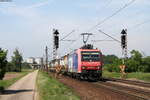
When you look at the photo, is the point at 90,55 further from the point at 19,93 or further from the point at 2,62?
the point at 2,62

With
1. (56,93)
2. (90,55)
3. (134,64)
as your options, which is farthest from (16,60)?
(56,93)

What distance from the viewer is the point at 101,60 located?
31.6 m

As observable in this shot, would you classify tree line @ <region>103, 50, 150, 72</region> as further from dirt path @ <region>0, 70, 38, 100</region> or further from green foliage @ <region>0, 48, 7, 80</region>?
green foliage @ <region>0, 48, 7, 80</region>

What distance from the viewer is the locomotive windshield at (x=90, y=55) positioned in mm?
31500

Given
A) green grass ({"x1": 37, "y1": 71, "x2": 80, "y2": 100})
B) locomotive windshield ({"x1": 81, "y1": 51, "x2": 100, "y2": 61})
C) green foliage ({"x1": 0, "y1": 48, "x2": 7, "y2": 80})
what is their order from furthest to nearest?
1. locomotive windshield ({"x1": 81, "y1": 51, "x2": 100, "y2": 61})
2. green foliage ({"x1": 0, "y1": 48, "x2": 7, "y2": 80})
3. green grass ({"x1": 37, "y1": 71, "x2": 80, "y2": 100})

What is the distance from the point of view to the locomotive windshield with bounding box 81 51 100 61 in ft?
103

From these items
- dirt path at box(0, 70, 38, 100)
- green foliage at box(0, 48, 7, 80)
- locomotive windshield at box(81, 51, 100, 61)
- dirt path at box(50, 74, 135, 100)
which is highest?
locomotive windshield at box(81, 51, 100, 61)

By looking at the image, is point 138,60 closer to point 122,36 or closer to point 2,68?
point 122,36

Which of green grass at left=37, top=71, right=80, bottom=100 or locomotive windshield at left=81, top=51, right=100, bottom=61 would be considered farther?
locomotive windshield at left=81, top=51, right=100, bottom=61

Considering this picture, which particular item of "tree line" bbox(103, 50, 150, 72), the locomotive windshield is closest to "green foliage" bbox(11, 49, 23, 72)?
"tree line" bbox(103, 50, 150, 72)

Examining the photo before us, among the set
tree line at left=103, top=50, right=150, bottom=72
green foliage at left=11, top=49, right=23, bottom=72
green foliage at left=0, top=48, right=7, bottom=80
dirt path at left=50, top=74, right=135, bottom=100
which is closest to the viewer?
dirt path at left=50, top=74, right=135, bottom=100

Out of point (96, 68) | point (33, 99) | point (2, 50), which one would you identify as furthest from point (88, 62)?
point (33, 99)

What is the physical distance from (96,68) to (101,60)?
1.09 meters

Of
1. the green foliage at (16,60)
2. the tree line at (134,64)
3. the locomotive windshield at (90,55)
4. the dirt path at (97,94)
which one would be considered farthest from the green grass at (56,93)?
the green foliage at (16,60)
